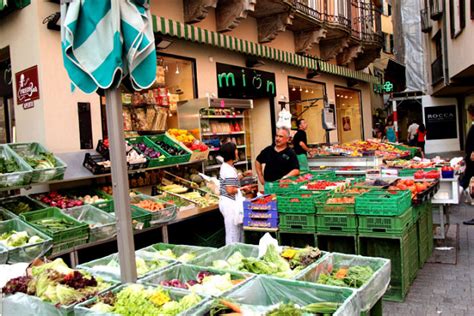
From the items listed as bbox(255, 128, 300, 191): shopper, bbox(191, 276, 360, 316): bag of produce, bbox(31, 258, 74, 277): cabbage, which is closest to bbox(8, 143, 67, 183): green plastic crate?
bbox(31, 258, 74, 277): cabbage

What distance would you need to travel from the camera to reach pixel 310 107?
631 inches

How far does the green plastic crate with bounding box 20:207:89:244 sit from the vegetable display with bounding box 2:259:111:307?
1.59 m

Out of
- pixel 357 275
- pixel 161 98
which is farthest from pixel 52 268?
pixel 161 98

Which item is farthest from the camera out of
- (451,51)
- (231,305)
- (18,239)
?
(451,51)

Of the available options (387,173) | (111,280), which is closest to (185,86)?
(387,173)

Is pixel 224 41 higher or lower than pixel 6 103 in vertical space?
higher

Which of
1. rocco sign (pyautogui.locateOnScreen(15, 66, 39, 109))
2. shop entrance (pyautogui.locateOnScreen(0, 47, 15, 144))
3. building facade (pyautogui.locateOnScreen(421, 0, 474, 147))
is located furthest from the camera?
building facade (pyautogui.locateOnScreen(421, 0, 474, 147))

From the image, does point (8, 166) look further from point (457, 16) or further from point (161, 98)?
point (457, 16)

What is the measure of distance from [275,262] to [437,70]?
19287 millimetres

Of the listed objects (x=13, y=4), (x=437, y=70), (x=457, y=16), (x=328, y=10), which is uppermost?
(x=328, y=10)

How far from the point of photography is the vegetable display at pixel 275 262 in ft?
11.9

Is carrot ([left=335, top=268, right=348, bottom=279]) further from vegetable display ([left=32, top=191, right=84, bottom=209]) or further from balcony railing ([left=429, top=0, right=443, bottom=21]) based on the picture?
balcony railing ([left=429, top=0, right=443, bottom=21])

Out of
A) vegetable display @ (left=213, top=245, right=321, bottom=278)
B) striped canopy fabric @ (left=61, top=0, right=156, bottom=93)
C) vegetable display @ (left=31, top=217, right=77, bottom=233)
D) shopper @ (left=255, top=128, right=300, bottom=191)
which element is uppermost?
striped canopy fabric @ (left=61, top=0, right=156, bottom=93)

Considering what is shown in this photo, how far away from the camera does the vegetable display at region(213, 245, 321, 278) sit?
3631 mm
